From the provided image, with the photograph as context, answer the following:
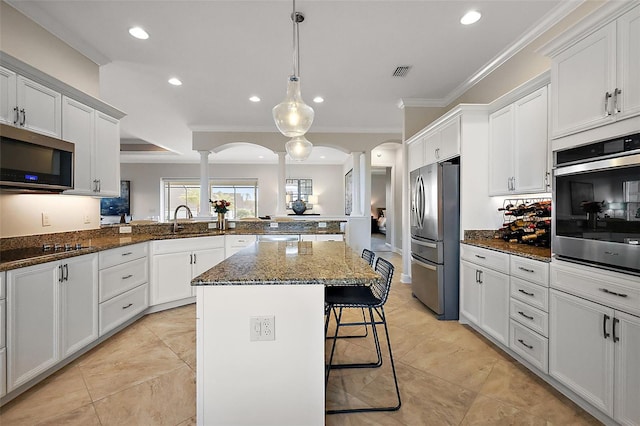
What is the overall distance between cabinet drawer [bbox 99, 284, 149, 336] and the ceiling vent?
3792 millimetres

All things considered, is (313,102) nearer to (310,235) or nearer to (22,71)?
(310,235)

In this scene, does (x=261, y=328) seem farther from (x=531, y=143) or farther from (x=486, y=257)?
(x=531, y=143)

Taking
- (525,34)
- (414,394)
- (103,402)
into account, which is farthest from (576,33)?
(103,402)

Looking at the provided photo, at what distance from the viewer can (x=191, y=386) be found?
1.88 m

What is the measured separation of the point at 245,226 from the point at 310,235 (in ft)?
3.45

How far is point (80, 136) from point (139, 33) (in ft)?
3.60

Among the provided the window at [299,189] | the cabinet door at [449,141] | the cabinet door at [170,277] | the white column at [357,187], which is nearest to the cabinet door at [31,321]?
the cabinet door at [170,277]

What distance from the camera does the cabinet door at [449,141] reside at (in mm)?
2932

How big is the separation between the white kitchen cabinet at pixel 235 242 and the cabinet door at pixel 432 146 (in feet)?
8.28

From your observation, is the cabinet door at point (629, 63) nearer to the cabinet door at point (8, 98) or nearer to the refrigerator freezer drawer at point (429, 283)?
the refrigerator freezer drawer at point (429, 283)

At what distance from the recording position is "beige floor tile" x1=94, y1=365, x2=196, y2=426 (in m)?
1.58

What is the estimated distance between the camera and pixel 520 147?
97.3 inches

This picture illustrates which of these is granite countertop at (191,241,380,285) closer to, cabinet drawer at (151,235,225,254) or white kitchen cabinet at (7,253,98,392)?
white kitchen cabinet at (7,253,98,392)

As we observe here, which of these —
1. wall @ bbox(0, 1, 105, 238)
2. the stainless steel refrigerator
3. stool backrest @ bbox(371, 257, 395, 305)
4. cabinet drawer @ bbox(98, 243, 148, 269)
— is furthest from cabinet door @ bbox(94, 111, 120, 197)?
the stainless steel refrigerator
